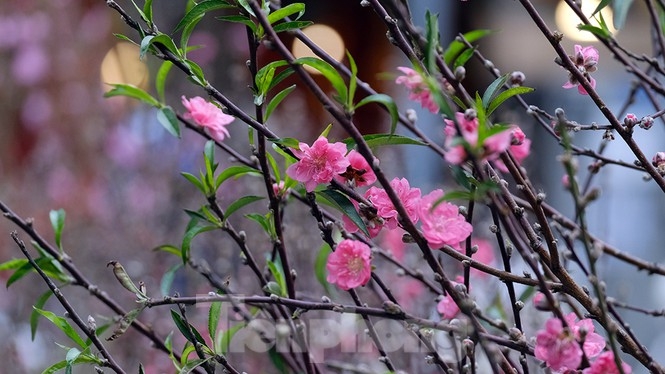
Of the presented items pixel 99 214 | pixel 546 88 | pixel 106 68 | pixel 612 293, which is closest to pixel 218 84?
pixel 106 68

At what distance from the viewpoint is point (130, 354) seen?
200 cm

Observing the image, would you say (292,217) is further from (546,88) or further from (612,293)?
(546,88)

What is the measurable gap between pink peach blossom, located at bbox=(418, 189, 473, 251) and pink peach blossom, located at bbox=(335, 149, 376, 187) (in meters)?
0.09

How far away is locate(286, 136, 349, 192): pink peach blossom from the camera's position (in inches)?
33.2

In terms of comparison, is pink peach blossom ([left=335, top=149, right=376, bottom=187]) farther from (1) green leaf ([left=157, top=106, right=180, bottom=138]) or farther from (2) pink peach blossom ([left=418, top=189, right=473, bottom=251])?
(1) green leaf ([left=157, top=106, right=180, bottom=138])

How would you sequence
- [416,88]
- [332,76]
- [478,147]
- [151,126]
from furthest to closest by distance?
[151,126] → [416,88] → [332,76] → [478,147]

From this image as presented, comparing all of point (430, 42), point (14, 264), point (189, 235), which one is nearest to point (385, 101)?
point (430, 42)

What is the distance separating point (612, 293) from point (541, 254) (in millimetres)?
1867

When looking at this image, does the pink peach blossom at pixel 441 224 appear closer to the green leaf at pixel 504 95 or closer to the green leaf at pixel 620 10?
the green leaf at pixel 504 95

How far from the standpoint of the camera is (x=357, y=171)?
0.88 metres

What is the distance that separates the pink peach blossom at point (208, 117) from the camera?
1.04m

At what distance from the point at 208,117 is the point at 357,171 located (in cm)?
28

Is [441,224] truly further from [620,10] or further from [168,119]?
[168,119]

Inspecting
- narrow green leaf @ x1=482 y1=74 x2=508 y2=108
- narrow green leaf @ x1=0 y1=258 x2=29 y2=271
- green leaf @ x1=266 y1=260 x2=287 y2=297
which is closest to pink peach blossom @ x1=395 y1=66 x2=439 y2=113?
narrow green leaf @ x1=482 y1=74 x2=508 y2=108
